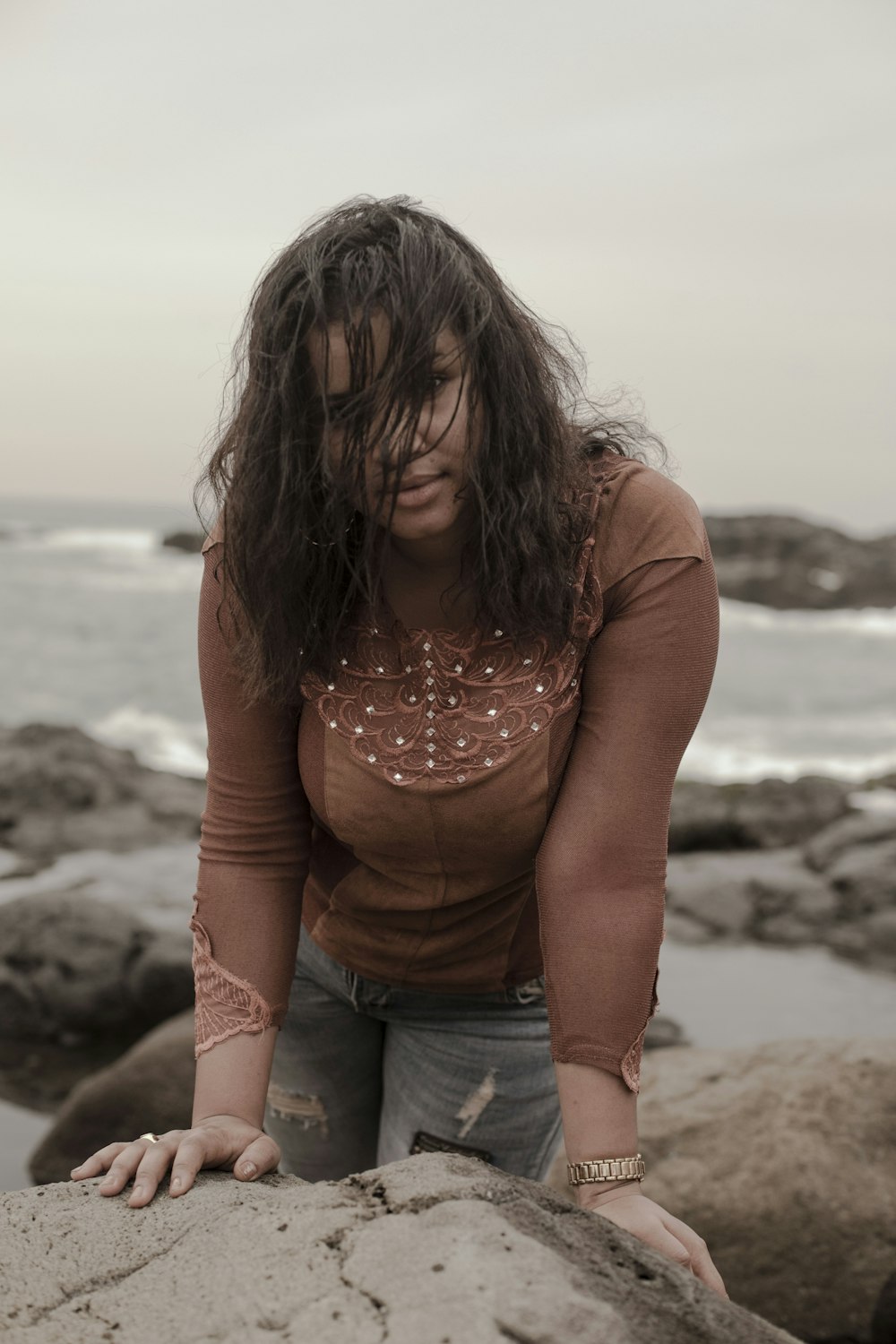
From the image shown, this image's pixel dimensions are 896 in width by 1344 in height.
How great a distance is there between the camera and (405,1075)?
2.31 meters

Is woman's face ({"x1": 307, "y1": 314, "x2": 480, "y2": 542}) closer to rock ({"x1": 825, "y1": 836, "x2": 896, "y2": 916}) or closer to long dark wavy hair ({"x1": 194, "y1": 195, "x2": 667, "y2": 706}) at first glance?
long dark wavy hair ({"x1": 194, "y1": 195, "x2": 667, "y2": 706})

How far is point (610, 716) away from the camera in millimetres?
1834

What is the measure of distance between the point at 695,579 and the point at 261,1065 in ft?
3.12

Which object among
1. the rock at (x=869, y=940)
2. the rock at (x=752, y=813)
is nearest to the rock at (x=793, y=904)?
the rock at (x=869, y=940)

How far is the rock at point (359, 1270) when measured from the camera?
4.33 feet

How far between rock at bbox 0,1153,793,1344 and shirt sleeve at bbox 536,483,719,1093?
0.94 ft

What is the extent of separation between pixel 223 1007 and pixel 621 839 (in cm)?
66

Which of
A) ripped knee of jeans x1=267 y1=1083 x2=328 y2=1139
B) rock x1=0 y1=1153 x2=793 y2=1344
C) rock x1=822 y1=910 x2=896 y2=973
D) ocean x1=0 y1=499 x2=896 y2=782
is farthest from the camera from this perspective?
ocean x1=0 y1=499 x2=896 y2=782

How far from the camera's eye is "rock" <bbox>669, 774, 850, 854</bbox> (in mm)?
8289

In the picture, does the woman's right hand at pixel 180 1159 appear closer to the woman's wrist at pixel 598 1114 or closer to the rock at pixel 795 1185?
the woman's wrist at pixel 598 1114

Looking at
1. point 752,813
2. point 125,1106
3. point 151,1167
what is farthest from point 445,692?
point 752,813

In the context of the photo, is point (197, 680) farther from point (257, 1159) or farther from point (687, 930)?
point (257, 1159)

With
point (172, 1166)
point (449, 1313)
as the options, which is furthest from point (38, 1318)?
point (449, 1313)

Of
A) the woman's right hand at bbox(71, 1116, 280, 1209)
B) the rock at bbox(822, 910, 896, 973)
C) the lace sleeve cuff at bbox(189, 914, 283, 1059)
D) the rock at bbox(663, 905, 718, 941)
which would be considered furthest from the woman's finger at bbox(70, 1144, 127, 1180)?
the rock at bbox(822, 910, 896, 973)
